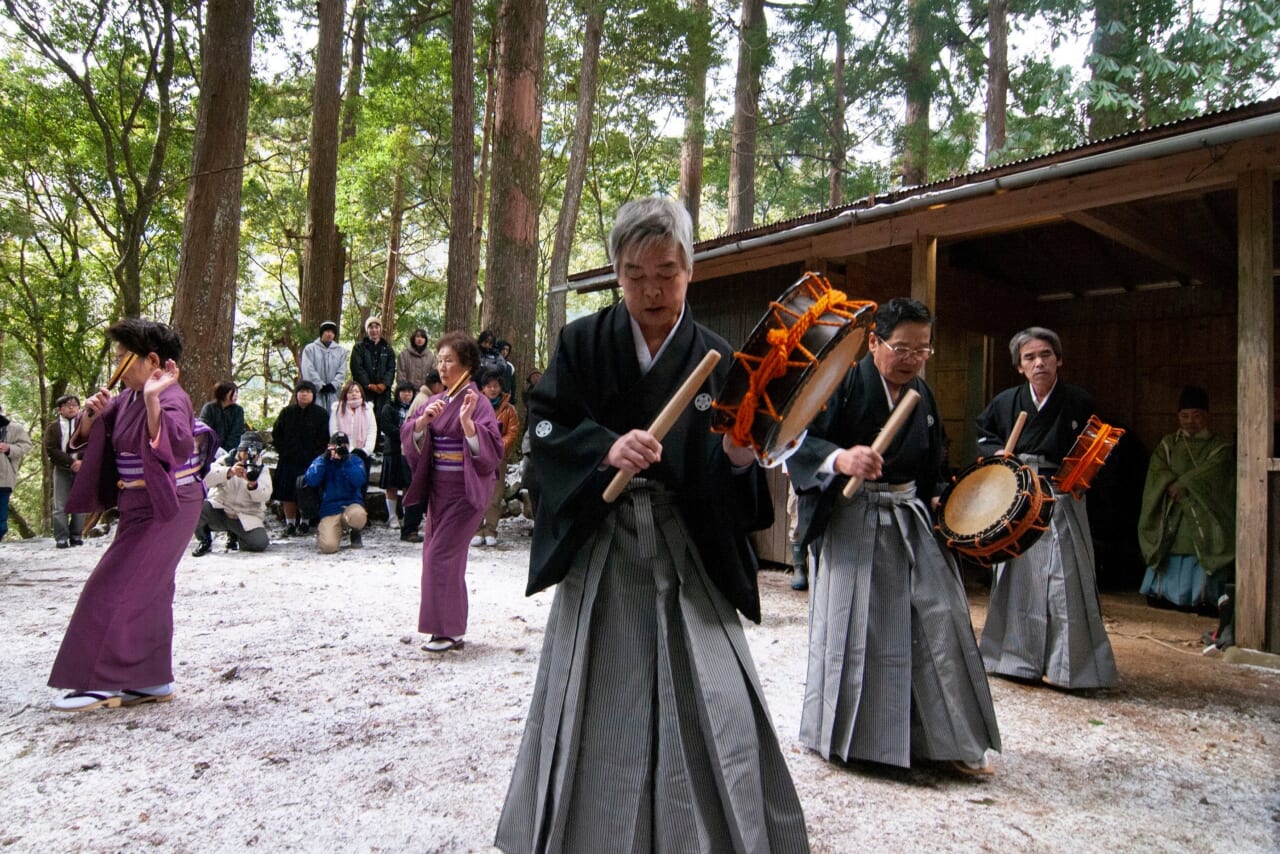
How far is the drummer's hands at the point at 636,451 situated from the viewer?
1.92 metres

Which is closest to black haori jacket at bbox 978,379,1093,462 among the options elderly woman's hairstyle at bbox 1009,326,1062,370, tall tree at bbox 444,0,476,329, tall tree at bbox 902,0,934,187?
elderly woman's hairstyle at bbox 1009,326,1062,370

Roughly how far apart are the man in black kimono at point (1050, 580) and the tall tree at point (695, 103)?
13590 millimetres

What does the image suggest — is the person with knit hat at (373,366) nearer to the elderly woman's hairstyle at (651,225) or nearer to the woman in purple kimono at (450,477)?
the woman in purple kimono at (450,477)

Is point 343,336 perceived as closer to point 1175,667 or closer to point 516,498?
point 516,498

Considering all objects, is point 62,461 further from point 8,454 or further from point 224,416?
point 224,416

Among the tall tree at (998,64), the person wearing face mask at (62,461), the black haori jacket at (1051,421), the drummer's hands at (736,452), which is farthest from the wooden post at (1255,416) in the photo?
the tall tree at (998,64)

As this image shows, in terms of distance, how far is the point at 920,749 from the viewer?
11.0ft

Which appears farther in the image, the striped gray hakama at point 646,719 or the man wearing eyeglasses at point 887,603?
the man wearing eyeglasses at point 887,603

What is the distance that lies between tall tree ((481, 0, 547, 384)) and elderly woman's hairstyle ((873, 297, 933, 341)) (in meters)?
8.67

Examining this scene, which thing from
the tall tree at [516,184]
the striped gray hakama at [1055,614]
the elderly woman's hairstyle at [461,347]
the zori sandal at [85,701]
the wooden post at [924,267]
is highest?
the tall tree at [516,184]

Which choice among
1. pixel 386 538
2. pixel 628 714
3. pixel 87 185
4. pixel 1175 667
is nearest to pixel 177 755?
pixel 628 714

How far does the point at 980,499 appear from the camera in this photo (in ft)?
13.2

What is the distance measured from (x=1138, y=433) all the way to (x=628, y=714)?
9.75 metres

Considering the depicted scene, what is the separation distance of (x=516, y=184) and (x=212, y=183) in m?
4.12
